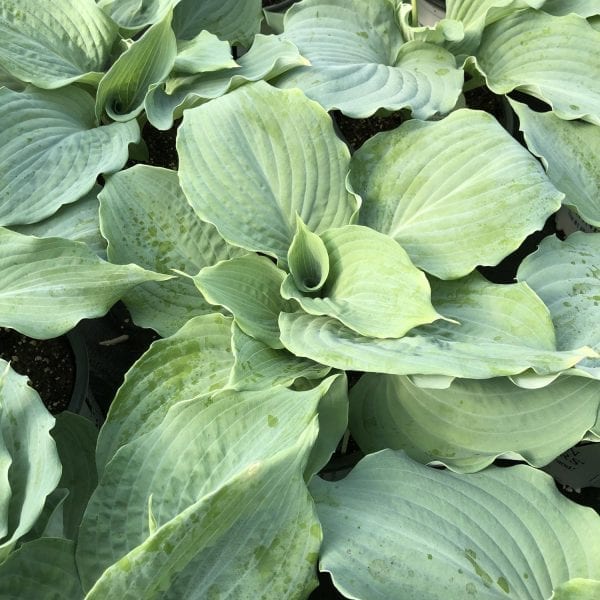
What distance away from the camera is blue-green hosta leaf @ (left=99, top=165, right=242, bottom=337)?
0.97m

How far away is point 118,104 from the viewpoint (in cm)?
116

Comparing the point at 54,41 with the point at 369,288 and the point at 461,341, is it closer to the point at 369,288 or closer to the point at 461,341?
the point at 369,288

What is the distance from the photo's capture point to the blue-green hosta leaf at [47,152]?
39.3 inches

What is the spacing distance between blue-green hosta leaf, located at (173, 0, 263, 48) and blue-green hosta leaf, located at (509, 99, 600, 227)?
1.65 feet

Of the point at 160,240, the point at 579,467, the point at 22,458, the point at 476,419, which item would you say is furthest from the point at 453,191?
the point at 22,458

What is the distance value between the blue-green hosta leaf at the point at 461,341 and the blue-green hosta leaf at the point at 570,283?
6cm

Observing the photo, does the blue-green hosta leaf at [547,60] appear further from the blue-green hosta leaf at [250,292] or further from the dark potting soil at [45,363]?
the dark potting soil at [45,363]

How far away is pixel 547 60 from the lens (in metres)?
1.17

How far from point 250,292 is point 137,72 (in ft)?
1.41

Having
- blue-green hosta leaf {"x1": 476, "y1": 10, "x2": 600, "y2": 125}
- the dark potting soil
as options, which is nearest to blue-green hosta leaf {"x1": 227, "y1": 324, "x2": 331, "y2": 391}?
the dark potting soil

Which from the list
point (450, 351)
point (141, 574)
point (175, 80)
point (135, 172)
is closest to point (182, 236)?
point (135, 172)

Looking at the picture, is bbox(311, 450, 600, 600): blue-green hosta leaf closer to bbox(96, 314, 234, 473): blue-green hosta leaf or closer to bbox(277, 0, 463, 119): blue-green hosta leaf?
bbox(96, 314, 234, 473): blue-green hosta leaf

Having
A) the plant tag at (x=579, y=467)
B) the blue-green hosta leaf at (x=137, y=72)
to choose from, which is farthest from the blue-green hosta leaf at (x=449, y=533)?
the blue-green hosta leaf at (x=137, y=72)

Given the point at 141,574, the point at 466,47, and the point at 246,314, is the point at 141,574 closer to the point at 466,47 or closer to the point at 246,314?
the point at 246,314
